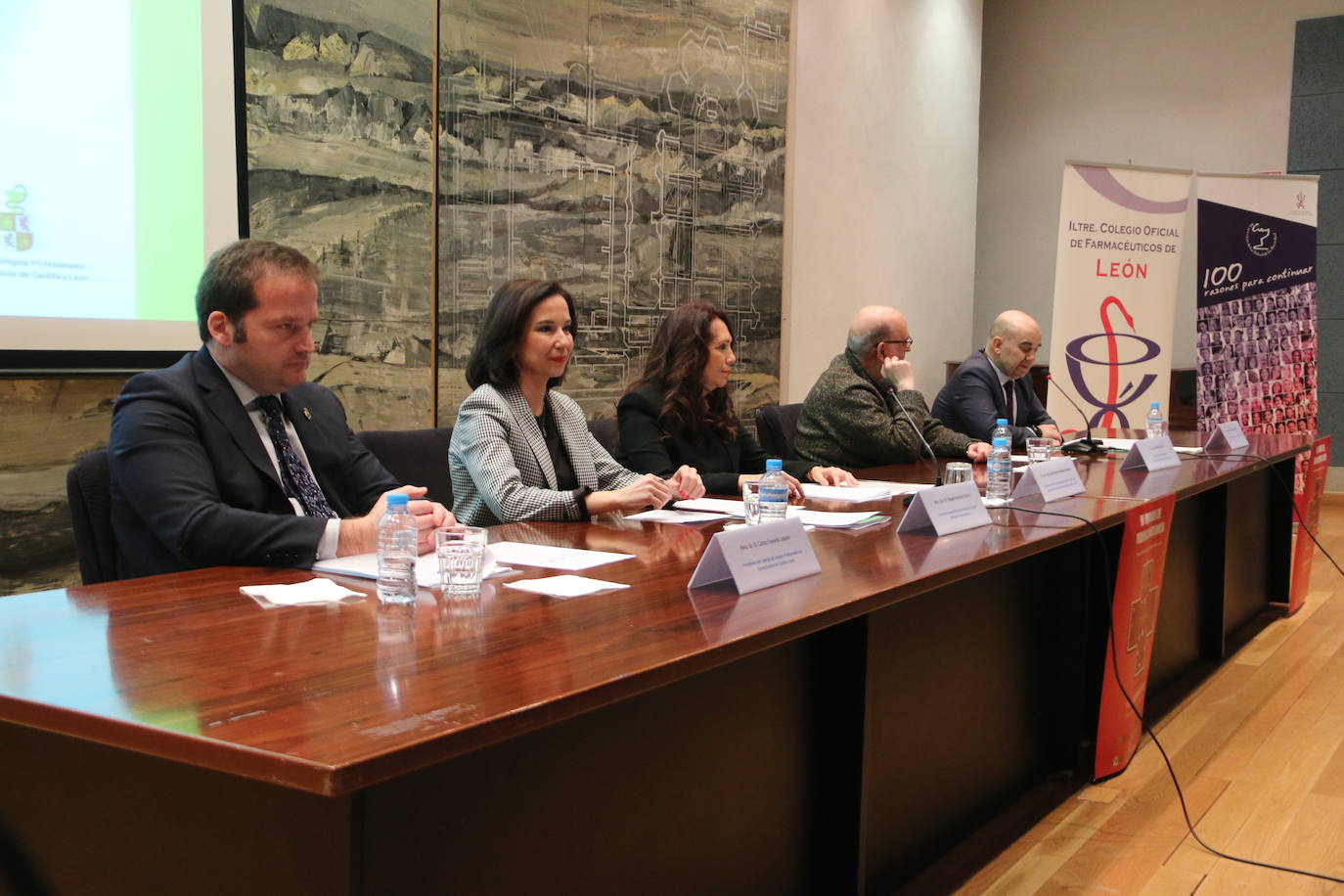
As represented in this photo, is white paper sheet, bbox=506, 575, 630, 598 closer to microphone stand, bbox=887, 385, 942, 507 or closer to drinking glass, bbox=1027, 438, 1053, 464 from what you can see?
microphone stand, bbox=887, 385, 942, 507

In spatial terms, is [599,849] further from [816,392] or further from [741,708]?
[816,392]

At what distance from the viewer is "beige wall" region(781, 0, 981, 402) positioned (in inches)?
252

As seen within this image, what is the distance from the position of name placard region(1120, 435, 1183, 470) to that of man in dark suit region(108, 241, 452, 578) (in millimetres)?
2411

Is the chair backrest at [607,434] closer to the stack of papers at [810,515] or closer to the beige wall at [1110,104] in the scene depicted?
the stack of papers at [810,515]

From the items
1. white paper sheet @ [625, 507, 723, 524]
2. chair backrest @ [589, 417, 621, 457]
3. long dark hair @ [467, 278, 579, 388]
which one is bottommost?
white paper sheet @ [625, 507, 723, 524]

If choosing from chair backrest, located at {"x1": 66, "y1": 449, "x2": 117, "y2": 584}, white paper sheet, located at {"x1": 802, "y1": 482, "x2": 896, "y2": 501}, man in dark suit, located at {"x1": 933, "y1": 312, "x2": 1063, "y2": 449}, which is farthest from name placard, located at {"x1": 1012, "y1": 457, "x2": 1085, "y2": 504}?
chair backrest, located at {"x1": 66, "y1": 449, "x2": 117, "y2": 584}

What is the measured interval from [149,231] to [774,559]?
97.8 inches

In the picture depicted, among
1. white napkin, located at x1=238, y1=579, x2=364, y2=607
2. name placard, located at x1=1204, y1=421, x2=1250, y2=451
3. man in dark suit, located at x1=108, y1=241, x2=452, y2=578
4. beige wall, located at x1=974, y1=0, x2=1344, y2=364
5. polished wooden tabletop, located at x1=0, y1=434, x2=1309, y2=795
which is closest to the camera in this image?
polished wooden tabletop, located at x1=0, y1=434, x2=1309, y2=795

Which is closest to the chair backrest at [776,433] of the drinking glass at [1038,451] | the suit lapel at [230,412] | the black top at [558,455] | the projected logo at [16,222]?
the drinking glass at [1038,451]

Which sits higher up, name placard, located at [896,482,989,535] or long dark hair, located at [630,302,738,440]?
long dark hair, located at [630,302,738,440]

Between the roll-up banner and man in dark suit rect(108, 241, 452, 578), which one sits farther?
the roll-up banner

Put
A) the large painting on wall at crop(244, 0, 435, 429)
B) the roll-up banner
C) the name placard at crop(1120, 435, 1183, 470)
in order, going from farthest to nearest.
A: the roll-up banner
the large painting on wall at crop(244, 0, 435, 429)
the name placard at crop(1120, 435, 1183, 470)

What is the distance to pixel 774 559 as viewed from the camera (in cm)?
183

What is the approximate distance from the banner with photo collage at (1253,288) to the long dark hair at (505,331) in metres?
4.91
